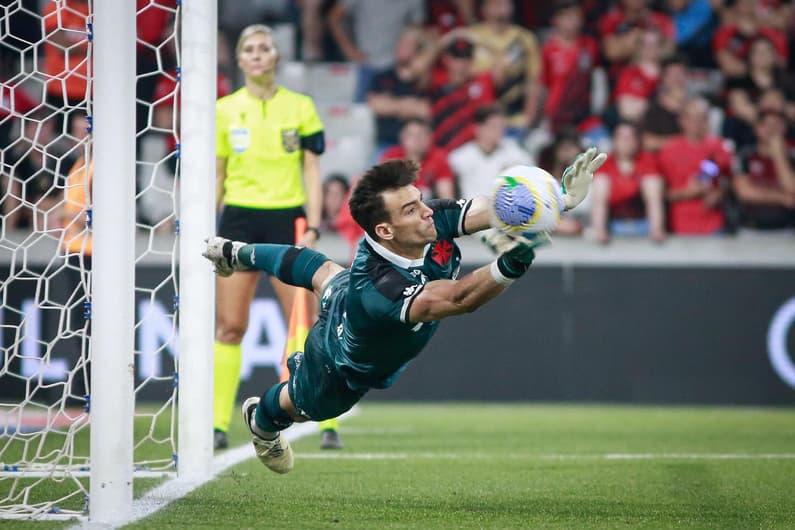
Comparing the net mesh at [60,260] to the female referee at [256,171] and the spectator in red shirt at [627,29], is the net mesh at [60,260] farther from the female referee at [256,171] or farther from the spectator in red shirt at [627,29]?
the spectator in red shirt at [627,29]

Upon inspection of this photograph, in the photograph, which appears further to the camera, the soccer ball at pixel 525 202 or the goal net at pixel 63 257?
the goal net at pixel 63 257

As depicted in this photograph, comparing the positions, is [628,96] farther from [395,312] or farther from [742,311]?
[395,312]

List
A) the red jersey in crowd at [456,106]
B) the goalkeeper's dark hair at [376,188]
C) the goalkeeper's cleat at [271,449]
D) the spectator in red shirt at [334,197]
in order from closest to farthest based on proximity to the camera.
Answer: the goalkeeper's dark hair at [376,188] < the goalkeeper's cleat at [271,449] < the spectator in red shirt at [334,197] < the red jersey in crowd at [456,106]

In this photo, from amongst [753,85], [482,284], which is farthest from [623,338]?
[482,284]

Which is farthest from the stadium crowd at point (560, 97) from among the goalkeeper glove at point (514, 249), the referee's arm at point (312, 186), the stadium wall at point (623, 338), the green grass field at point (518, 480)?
the goalkeeper glove at point (514, 249)

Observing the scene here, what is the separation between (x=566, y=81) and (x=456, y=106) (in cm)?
129

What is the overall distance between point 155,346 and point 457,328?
2828mm

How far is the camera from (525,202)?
4.03 m

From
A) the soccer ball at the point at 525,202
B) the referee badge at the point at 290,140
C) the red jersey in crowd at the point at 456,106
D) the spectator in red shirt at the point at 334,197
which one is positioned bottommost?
the spectator in red shirt at the point at 334,197

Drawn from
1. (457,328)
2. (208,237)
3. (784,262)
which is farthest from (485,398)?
(208,237)

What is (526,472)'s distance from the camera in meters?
6.04

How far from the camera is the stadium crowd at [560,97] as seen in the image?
11.8 metres

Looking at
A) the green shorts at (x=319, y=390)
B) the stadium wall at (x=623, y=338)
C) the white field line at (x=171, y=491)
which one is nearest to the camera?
the white field line at (x=171, y=491)

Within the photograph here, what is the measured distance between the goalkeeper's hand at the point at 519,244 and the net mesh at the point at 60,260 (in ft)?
6.47
